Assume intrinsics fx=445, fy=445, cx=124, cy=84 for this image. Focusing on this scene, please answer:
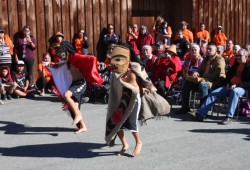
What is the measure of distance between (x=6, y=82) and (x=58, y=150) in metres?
4.39

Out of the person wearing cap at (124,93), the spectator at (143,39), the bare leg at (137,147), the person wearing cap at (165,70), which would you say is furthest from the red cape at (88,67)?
the spectator at (143,39)

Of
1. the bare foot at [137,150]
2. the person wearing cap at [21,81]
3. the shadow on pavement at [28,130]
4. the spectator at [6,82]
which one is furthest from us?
the person wearing cap at [21,81]

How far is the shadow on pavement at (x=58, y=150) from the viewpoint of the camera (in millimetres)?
5982

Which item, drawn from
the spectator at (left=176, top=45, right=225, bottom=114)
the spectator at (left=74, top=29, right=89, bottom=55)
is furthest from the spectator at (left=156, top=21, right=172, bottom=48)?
the spectator at (left=176, top=45, right=225, bottom=114)

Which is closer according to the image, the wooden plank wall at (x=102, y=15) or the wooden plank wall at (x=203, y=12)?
the wooden plank wall at (x=102, y=15)

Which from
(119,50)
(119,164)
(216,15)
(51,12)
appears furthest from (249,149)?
(216,15)

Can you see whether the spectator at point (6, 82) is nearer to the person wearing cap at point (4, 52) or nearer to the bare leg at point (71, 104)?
the person wearing cap at point (4, 52)

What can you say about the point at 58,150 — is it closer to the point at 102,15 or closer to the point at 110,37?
the point at 110,37

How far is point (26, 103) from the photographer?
971 centimetres

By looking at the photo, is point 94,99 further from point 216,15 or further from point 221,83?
point 216,15

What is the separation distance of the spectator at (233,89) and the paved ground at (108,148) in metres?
0.22

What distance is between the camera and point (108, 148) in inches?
246

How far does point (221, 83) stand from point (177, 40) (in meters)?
4.33

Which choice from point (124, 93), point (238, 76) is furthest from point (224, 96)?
point (124, 93)
